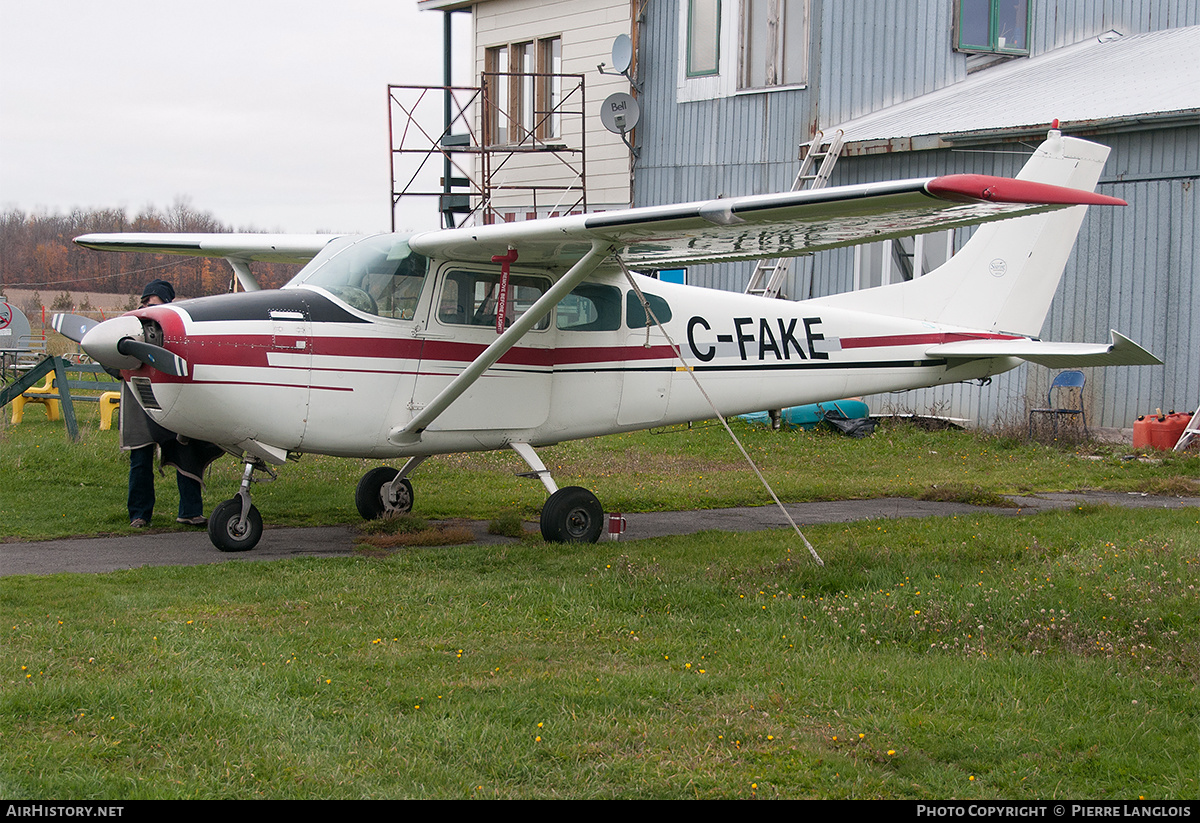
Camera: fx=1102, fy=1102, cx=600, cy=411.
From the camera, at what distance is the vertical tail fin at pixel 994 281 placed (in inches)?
452

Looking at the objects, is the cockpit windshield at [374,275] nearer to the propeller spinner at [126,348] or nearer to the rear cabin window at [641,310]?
the propeller spinner at [126,348]

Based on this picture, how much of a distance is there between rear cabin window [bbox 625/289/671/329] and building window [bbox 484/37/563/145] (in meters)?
12.8

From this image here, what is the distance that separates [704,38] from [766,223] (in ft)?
45.0

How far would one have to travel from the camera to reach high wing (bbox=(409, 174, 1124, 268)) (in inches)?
252

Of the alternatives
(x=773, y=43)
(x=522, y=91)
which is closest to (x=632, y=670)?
(x=773, y=43)

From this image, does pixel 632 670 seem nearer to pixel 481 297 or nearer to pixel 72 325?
pixel 481 297

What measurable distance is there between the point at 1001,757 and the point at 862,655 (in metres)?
1.37

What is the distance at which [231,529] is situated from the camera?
28.0 ft

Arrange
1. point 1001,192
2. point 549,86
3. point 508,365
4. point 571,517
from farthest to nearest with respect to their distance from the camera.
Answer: point 549,86
point 508,365
point 571,517
point 1001,192

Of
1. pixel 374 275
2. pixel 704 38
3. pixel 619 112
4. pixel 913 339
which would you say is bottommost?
pixel 913 339

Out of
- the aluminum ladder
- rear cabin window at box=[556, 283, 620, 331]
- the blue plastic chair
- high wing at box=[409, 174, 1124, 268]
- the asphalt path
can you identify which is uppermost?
the aluminum ladder

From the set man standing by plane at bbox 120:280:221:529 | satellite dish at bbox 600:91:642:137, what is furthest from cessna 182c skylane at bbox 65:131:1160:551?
satellite dish at bbox 600:91:642:137

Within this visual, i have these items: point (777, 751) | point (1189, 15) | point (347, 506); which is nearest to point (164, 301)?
point (347, 506)

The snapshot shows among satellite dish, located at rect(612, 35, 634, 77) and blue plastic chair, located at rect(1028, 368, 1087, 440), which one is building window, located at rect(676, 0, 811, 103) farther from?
blue plastic chair, located at rect(1028, 368, 1087, 440)
